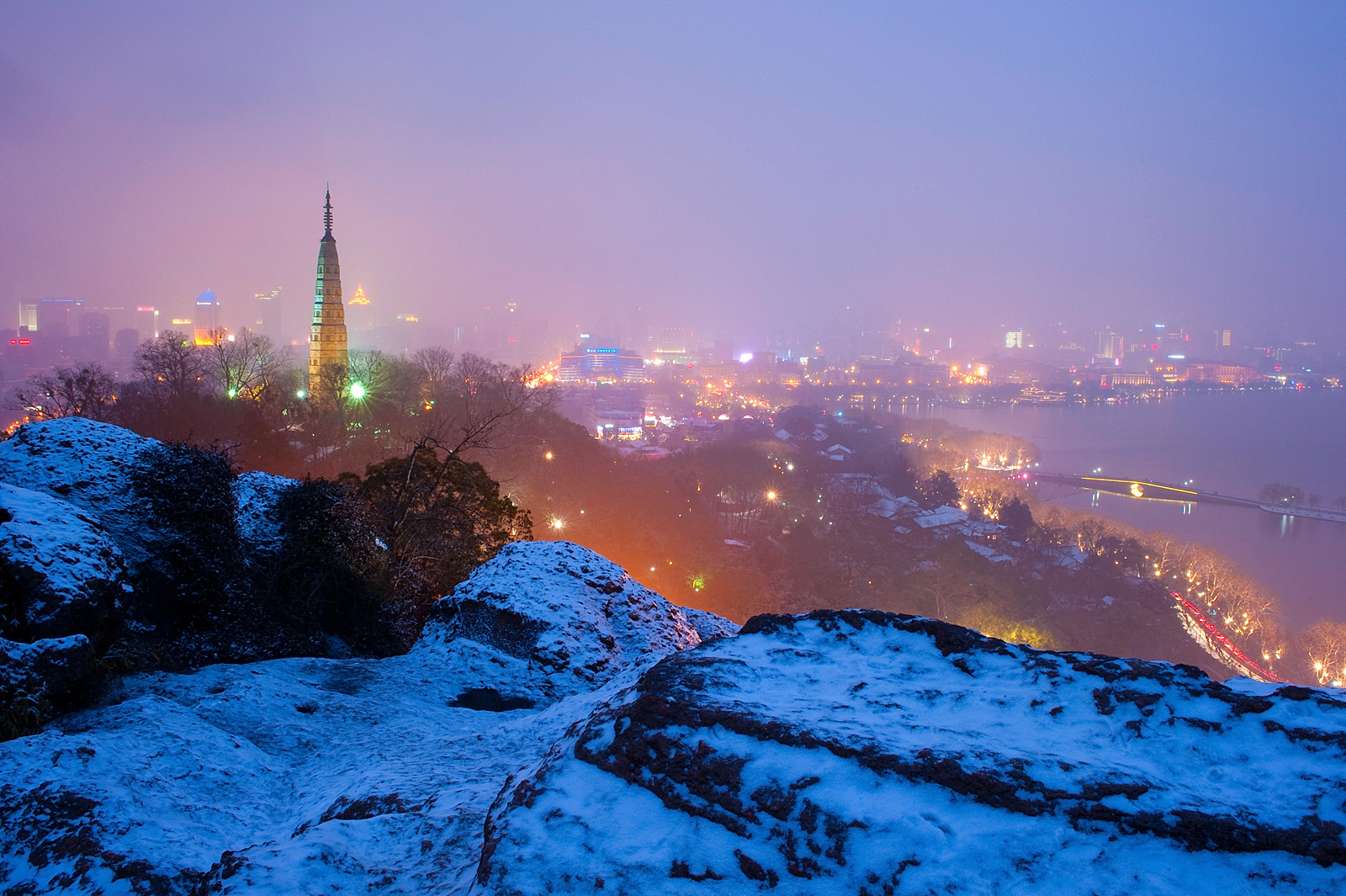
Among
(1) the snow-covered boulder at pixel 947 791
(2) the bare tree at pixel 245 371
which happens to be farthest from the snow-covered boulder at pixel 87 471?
(2) the bare tree at pixel 245 371

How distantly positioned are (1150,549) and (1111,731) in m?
39.7

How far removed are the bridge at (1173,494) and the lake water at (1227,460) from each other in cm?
75

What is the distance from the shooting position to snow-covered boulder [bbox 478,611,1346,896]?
2869 millimetres

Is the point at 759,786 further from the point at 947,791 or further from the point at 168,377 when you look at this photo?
the point at 168,377

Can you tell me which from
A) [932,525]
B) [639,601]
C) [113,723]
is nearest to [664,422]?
[932,525]

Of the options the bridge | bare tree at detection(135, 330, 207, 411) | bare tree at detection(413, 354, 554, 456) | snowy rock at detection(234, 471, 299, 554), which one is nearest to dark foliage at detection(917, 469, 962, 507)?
the bridge

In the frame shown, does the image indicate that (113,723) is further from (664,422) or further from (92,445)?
(664,422)

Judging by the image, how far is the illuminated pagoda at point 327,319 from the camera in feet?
104

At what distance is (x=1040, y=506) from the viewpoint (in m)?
44.7

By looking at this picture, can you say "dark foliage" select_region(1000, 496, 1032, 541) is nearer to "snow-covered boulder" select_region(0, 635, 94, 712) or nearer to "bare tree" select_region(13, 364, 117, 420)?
"snow-covered boulder" select_region(0, 635, 94, 712)

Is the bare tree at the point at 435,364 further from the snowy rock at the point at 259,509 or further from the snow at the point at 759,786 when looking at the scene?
the snow at the point at 759,786

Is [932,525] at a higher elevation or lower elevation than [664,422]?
lower

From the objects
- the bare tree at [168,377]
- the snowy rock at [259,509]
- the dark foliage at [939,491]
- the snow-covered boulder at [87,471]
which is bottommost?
the dark foliage at [939,491]

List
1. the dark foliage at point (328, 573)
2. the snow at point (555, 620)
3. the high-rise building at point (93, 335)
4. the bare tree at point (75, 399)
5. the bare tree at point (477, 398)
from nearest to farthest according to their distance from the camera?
the snow at point (555, 620) → the dark foliage at point (328, 573) → the bare tree at point (75, 399) → the bare tree at point (477, 398) → the high-rise building at point (93, 335)
